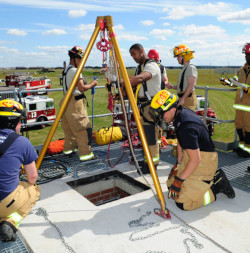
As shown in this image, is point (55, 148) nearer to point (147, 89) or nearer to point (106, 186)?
point (106, 186)

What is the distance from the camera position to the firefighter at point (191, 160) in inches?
126

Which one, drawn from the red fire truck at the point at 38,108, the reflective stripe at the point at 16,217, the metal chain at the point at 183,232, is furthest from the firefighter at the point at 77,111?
the red fire truck at the point at 38,108

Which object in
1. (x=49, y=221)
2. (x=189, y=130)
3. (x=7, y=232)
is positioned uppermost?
(x=189, y=130)

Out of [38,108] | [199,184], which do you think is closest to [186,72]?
[199,184]

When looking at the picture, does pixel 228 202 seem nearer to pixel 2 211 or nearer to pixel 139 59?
pixel 139 59

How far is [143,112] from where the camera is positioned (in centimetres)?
459

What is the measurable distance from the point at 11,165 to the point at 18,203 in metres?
0.53

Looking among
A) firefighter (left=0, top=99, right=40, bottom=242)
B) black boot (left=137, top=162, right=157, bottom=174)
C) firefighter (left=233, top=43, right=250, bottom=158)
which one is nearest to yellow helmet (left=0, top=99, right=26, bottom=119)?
firefighter (left=0, top=99, right=40, bottom=242)

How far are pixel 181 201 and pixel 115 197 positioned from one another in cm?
190

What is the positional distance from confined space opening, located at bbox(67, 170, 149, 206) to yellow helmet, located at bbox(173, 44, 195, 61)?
2621 mm

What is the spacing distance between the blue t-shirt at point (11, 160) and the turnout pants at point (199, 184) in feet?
6.58

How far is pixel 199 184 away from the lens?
11.5 ft

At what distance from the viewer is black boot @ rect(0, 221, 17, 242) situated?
2871 mm

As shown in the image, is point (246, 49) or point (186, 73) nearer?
point (246, 49)
